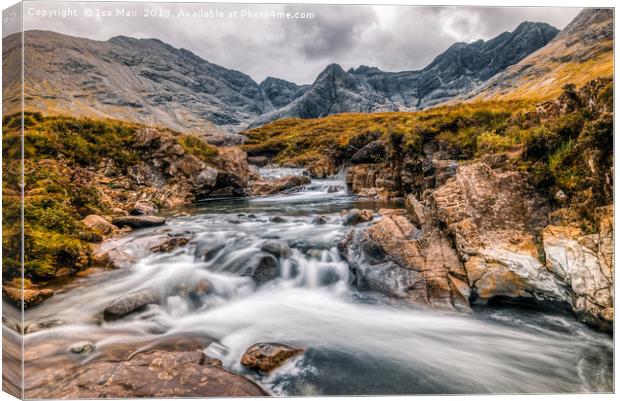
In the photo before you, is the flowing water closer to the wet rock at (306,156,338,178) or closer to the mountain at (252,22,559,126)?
the mountain at (252,22,559,126)

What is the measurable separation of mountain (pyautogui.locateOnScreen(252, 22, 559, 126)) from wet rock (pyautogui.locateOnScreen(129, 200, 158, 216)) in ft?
17.2

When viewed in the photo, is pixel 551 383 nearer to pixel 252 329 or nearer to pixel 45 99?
pixel 252 329

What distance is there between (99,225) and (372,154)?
12.6m

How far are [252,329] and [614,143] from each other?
4.56m

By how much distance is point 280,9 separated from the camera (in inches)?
144

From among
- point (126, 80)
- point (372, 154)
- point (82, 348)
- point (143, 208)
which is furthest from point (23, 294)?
point (372, 154)

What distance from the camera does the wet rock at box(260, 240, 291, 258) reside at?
613cm

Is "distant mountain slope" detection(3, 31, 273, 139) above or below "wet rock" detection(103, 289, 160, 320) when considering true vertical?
above

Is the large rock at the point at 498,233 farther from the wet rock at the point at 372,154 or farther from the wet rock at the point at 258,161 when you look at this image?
the wet rock at the point at 258,161

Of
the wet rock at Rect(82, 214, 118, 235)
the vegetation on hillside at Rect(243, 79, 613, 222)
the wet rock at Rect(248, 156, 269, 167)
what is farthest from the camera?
the wet rock at Rect(248, 156, 269, 167)

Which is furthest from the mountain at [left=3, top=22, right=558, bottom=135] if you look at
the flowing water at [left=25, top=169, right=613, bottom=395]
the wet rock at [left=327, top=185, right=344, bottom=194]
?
the wet rock at [left=327, top=185, right=344, bottom=194]

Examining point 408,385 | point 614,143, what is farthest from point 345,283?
point 614,143

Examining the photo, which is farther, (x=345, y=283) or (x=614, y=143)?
(x=345, y=283)

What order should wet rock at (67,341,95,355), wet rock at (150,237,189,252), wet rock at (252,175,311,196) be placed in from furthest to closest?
wet rock at (252,175,311,196)
wet rock at (150,237,189,252)
wet rock at (67,341,95,355)
